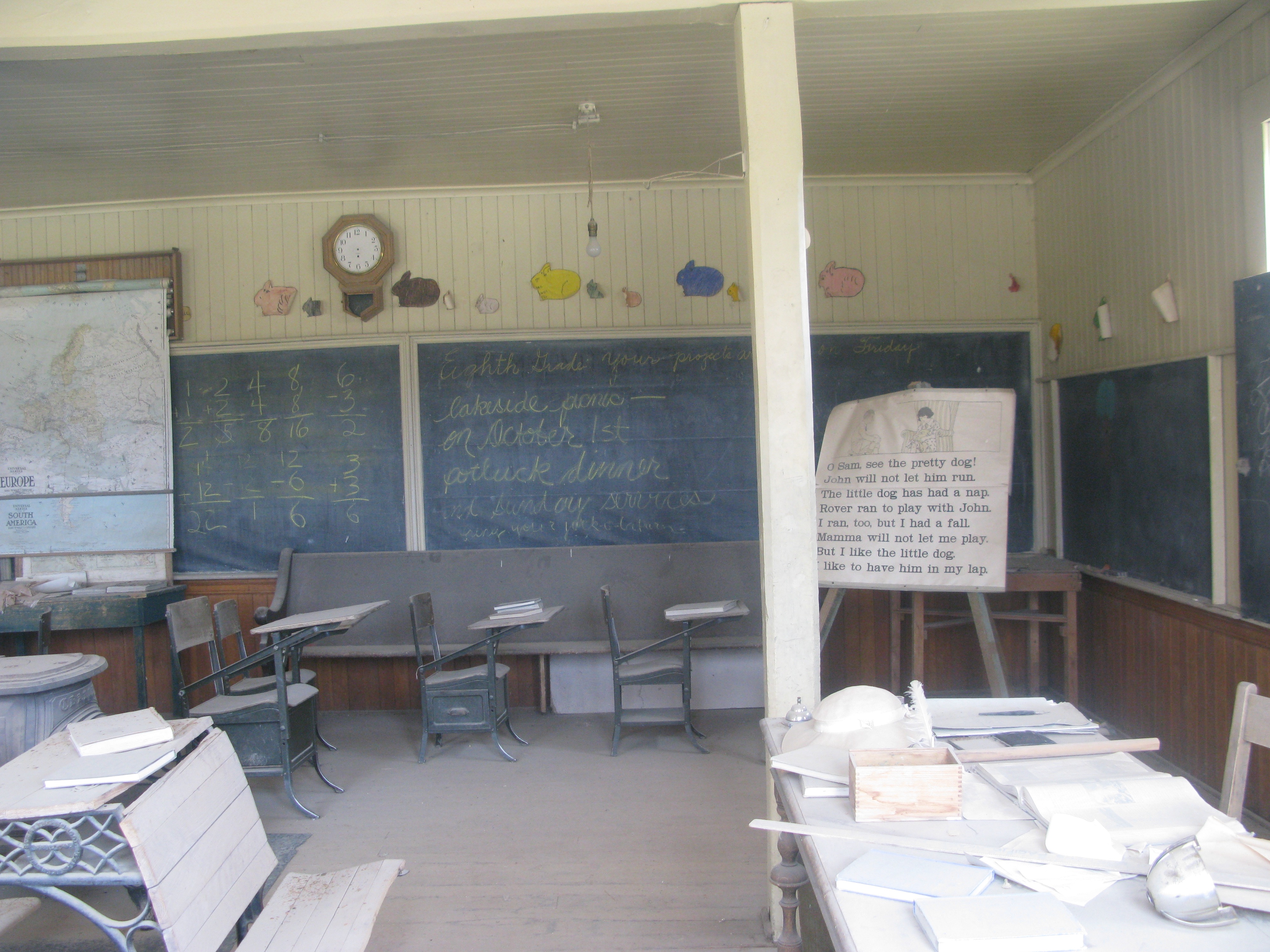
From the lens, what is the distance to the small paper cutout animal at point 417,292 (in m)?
5.13

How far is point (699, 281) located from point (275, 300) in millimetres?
2591

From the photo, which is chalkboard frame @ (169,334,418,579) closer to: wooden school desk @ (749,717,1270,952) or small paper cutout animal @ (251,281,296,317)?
small paper cutout animal @ (251,281,296,317)

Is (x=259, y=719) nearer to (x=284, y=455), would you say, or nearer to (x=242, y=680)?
(x=242, y=680)

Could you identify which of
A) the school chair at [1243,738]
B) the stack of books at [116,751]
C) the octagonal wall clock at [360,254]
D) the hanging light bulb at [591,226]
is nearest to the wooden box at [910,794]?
the school chair at [1243,738]

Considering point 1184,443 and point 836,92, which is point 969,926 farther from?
point 836,92

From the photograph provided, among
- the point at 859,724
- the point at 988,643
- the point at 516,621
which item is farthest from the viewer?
the point at 516,621

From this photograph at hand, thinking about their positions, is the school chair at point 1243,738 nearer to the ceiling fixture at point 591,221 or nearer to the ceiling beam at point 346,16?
the ceiling beam at point 346,16

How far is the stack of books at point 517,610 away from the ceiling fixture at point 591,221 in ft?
6.20

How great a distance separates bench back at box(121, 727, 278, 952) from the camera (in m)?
1.80

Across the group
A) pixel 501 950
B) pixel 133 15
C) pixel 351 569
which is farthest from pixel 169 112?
pixel 501 950

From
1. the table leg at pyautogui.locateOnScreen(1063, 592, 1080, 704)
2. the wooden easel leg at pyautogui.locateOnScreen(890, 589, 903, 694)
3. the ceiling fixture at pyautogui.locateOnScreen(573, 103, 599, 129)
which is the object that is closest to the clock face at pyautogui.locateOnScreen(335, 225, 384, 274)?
the ceiling fixture at pyautogui.locateOnScreen(573, 103, 599, 129)

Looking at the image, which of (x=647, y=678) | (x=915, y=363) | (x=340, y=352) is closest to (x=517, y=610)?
(x=647, y=678)

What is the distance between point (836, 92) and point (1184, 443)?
7.29 feet

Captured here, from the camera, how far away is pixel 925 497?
142 inches
